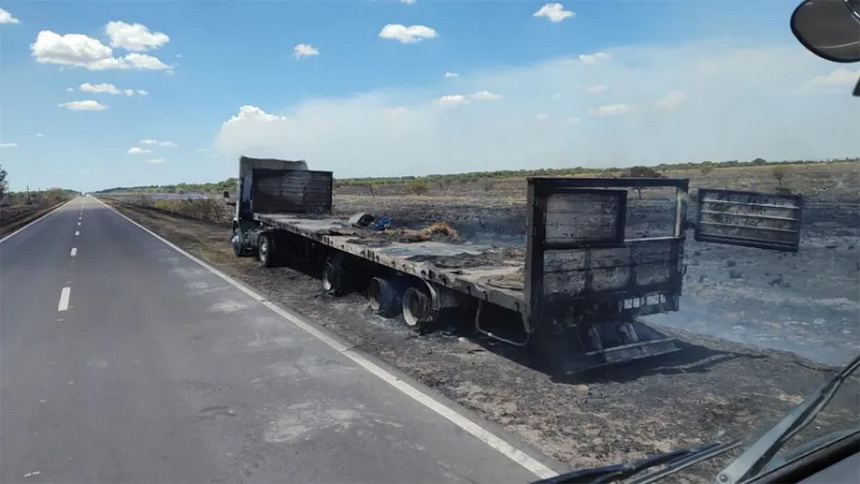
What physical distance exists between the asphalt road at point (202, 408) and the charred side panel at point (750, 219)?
4.73 m

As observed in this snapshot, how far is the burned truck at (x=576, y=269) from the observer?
235 inches

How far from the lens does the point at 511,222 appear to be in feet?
72.2

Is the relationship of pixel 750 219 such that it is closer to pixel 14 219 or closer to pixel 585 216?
pixel 585 216

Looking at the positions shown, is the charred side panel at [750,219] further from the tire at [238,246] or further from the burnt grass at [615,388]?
the tire at [238,246]

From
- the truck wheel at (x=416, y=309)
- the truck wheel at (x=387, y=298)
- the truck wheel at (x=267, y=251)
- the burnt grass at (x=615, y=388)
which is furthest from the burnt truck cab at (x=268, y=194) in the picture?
the truck wheel at (x=416, y=309)

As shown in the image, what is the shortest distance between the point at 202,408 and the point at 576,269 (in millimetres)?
3747

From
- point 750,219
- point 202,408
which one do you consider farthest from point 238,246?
point 750,219

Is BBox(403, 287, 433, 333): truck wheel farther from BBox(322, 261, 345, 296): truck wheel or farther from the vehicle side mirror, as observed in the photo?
the vehicle side mirror

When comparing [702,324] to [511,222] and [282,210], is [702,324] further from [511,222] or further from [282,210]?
[511,222]

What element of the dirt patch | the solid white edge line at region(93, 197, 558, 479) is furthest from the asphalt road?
the dirt patch

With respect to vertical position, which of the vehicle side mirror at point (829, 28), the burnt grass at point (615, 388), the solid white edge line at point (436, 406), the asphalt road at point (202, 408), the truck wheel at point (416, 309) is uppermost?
the vehicle side mirror at point (829, 28)

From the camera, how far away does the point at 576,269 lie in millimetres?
6156

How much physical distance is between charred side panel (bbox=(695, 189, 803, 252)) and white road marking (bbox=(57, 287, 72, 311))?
31.0ft

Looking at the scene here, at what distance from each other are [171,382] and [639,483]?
5.04 metres
